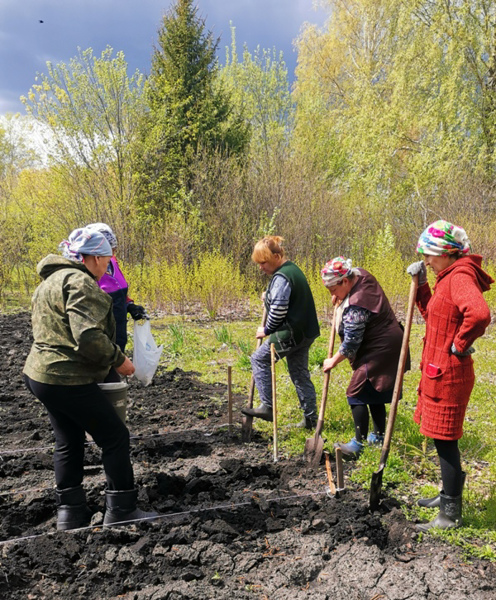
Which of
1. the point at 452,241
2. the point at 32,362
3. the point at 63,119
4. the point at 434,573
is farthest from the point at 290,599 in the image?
the point at 63,119

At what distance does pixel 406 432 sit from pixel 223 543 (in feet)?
7.17

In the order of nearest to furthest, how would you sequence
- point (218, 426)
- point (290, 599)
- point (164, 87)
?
point (290, 599)
point (218, 426)
point (164, 87)

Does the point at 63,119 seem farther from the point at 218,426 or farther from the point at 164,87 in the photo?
the point at 218,426

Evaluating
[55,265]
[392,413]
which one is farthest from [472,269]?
[55,265]

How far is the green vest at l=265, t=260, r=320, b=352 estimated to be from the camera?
14.0ft

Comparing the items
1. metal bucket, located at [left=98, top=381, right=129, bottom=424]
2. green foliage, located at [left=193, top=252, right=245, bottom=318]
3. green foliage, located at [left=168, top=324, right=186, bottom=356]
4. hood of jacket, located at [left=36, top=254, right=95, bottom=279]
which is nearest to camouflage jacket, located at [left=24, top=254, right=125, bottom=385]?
hood of jacket, located at [left=36, top=254, right=95, bottom=279]

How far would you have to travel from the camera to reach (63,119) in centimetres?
1318

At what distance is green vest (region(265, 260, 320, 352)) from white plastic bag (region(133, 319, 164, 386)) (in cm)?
104

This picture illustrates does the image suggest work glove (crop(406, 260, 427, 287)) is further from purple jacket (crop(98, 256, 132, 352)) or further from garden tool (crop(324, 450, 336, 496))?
purple jacket (crop(98, 256, 132, 352))

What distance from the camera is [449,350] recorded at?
272cm

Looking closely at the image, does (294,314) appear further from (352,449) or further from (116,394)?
(116,394)

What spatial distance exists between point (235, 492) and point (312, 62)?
25.4 m

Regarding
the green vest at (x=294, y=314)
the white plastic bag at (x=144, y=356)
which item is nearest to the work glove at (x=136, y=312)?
the white plastic bag at (x=144, y=356)

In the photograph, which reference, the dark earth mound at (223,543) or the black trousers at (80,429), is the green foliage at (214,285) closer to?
the dark earth mound at (223,543)
